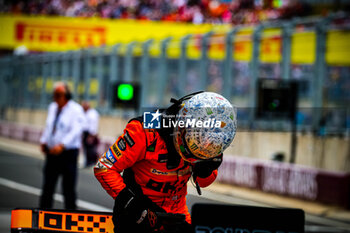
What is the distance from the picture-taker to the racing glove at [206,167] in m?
3.30

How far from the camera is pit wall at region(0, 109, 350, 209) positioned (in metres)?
12.0

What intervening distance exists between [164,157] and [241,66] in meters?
13.9

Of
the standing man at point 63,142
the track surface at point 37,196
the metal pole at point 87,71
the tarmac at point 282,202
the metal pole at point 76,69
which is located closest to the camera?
the standing man at point 63,142

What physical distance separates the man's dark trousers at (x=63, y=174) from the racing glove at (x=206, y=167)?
549 cm

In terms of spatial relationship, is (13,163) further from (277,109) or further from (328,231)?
(328,231)

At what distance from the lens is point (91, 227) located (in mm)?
3238

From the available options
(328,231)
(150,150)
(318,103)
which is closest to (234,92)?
(318,103)

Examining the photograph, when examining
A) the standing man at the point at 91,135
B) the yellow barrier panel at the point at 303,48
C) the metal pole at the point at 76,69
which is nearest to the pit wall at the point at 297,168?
the yellow barrier panel at the point at 303,48

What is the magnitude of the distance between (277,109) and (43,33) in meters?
26.8

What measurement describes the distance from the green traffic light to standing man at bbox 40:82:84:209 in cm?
395

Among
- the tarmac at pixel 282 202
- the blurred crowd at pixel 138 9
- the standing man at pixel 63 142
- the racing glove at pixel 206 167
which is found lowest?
the tarmac at pixel 282 202

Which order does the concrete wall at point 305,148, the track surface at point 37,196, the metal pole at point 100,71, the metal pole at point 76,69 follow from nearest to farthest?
the track surface at point 37,196
the concrete wall at point 305,148
the metal pole at point 100,71
the metal pole at point 76,69

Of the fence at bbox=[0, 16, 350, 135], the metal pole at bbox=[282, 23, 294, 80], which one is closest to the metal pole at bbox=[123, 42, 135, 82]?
the fence at bbox=[0, 16, 350, 135]

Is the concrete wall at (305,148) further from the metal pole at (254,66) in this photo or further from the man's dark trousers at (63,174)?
the man's dark trousers at (63,174)
